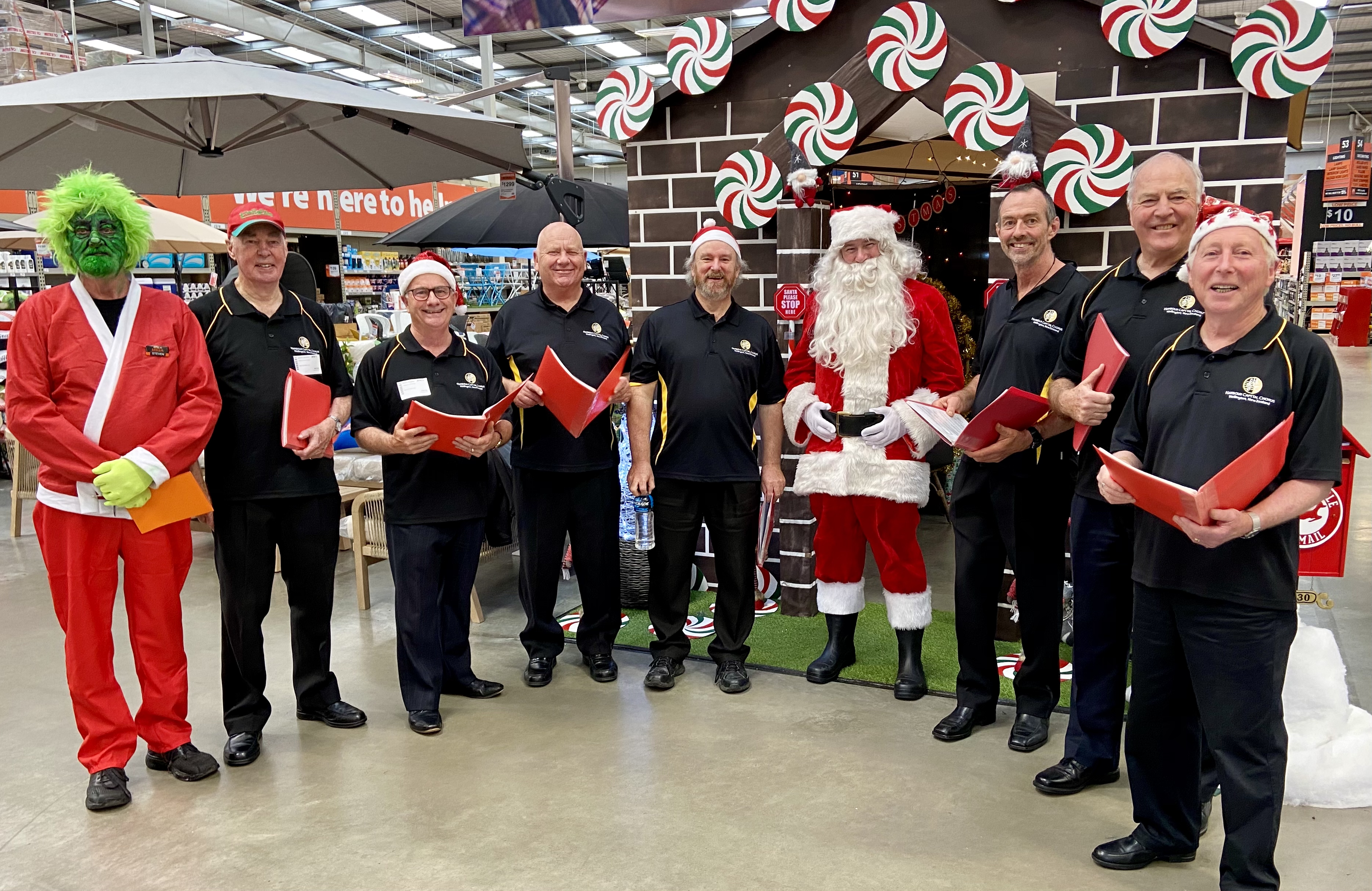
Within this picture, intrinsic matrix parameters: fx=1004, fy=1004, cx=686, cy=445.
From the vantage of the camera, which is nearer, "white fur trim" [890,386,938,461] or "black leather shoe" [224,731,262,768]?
"black leather shoe" [224,731,262,768]

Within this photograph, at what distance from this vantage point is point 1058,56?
392cm

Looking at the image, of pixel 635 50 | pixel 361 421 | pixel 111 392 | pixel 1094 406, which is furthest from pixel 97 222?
pixel 635 50

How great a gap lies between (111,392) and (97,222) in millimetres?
485

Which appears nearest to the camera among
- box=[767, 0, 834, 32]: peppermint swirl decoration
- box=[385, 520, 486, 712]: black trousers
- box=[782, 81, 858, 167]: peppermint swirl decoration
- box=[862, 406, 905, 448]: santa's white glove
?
box=[385, 520, 486, 712]: black trousers

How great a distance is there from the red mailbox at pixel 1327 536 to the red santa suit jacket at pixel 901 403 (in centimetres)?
121

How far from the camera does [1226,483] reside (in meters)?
2.01

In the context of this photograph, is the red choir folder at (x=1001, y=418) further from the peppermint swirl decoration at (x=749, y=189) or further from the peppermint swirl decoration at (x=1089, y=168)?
the peppermint swirl decoration at (x=749, y=189)

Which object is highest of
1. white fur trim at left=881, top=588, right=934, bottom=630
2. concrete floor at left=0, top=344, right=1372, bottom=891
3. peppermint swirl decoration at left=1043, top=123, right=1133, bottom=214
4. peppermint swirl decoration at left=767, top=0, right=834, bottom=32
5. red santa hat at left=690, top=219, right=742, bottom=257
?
peppermint swirl decoration at left=767, top=0, right=834, bottom=32

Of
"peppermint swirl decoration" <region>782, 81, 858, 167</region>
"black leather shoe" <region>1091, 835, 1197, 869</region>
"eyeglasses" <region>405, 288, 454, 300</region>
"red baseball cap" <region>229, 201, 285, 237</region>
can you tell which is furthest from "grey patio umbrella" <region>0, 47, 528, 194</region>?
"black leather shoe" <region>1091, 835, 1197, 869</region>

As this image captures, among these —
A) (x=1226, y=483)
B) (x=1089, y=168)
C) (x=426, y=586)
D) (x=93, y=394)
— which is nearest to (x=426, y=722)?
(x=426, y=586)

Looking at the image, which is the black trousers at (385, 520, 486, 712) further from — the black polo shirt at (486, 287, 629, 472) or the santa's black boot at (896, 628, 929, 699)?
the santa's black boot at (896, 628, 929, 699)

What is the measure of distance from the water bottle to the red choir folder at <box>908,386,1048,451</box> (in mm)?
1575

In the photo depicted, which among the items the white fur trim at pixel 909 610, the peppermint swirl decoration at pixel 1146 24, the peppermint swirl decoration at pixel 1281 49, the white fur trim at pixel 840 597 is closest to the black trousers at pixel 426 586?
the white fur trim at pixel 840 597

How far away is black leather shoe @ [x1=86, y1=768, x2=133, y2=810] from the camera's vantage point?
2986 mm
